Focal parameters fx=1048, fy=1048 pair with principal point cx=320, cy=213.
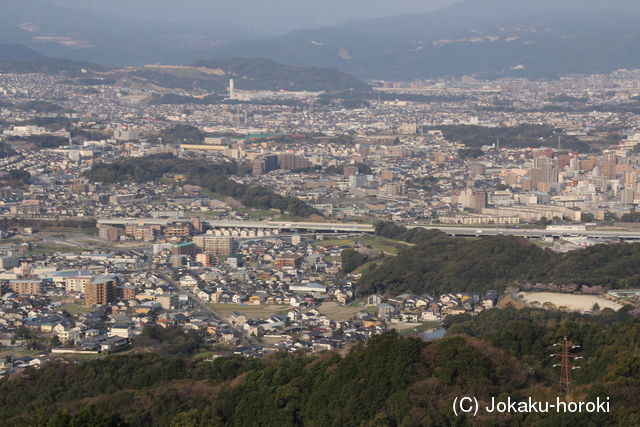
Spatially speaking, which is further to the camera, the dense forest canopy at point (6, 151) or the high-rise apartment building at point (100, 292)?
the dense forest canopy at point (6, 151)

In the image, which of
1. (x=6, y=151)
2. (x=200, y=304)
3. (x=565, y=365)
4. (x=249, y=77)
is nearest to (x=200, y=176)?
(x=6, y=151)

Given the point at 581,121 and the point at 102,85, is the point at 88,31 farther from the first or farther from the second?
the point at 581,121

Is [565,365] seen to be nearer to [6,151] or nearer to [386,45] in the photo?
[6,151]

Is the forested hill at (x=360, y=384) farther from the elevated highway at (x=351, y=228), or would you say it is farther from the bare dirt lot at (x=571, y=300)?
the elevated highway at (x=351, y=228)

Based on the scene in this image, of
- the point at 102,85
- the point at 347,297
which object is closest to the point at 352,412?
the point at 347,297

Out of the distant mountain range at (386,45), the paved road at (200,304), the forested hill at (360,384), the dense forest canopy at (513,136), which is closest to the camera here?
the forested hill at (360,384)

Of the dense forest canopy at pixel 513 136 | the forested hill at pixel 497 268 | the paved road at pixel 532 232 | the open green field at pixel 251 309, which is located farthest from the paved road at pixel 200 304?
the dense forest canopy at pixel 513 136

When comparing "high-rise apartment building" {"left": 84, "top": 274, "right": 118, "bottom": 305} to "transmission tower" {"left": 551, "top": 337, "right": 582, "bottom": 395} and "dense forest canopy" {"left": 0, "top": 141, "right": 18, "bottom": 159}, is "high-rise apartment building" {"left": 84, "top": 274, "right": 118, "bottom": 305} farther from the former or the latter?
"dense forest canopy" {"left": 0, "top": 141, "right": 18, "bottom": 159}
